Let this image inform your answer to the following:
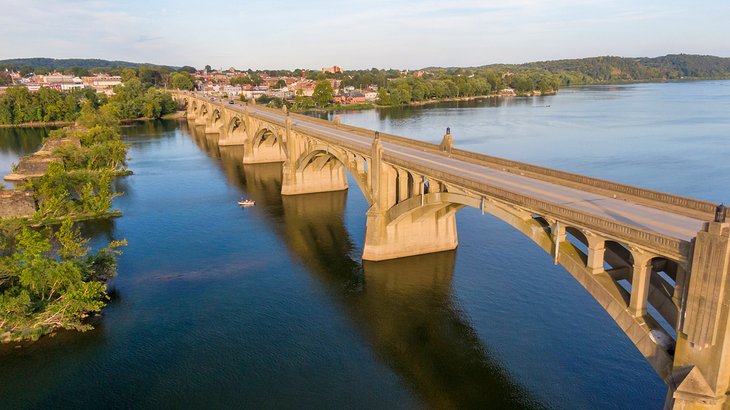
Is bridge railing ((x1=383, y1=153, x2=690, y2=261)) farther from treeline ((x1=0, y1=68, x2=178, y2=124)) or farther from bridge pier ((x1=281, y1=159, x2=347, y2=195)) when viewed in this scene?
treeline ((x1=0, y1=68, x2=178, y2=124))

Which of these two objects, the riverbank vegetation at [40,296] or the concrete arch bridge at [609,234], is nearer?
the concrete arch bridge at [609,234]

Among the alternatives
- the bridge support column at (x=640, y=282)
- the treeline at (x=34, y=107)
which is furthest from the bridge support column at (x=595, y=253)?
the treeline at (x=34, y=107)

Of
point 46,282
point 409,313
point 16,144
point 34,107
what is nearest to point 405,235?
point 409,313

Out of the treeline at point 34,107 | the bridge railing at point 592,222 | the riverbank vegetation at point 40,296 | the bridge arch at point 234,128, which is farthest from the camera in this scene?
the treeline at point 34,107

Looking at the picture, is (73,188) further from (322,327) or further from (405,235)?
(322,327)

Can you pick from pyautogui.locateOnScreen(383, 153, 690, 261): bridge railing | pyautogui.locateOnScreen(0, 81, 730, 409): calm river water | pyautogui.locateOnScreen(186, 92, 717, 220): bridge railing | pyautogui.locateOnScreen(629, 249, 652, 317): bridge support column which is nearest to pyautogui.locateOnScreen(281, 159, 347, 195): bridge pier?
pyautogui.locateOnScreen(0, 81, 730, 409): calm river water

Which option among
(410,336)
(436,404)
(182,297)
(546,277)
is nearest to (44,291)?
(182,297)

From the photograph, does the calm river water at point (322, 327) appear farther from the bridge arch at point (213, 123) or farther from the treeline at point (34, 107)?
the treeline at point (34, 107)
